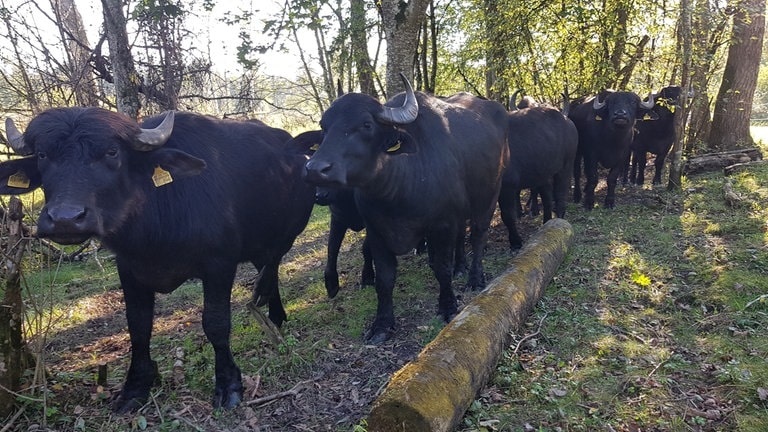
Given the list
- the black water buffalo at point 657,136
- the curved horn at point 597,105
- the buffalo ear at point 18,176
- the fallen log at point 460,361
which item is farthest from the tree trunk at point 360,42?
the buffalo ear at point 18,176

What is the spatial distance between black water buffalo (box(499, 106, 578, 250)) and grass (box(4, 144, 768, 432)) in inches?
36.1

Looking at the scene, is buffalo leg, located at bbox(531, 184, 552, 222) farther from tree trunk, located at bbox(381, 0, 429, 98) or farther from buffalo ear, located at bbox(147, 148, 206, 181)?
buffalo ear, located at bbox(147, 148, 206, 181)

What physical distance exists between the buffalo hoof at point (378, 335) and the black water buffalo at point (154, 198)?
1.42 metres

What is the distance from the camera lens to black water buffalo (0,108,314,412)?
132 inches

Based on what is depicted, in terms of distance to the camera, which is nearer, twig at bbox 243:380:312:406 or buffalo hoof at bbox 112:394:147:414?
buffalo hoof at bbox 112:394:147:414

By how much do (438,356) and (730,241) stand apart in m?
5.70

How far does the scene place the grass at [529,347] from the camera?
395 cm

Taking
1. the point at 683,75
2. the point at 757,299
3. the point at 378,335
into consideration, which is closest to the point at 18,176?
the point at 378,335

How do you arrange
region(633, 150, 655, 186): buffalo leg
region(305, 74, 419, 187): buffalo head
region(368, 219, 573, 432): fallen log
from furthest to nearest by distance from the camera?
region(633, 150, 655, 186): buffalo leg
region(305, 74, 419, 187): buffalo head
region(368, 219, 573, 432): fallen log

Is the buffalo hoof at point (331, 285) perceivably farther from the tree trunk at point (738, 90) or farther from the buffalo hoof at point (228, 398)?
the tree trunk at point (738, 90)

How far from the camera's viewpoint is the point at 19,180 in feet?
11.9

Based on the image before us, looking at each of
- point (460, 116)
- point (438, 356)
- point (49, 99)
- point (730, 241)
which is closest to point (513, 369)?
point (438, 356)

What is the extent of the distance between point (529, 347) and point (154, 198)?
3517 millimetres

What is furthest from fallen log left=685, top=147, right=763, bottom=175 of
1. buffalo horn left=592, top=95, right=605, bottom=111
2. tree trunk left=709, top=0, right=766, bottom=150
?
buffalo horn left=592, top=95, right=605, bottom=111
